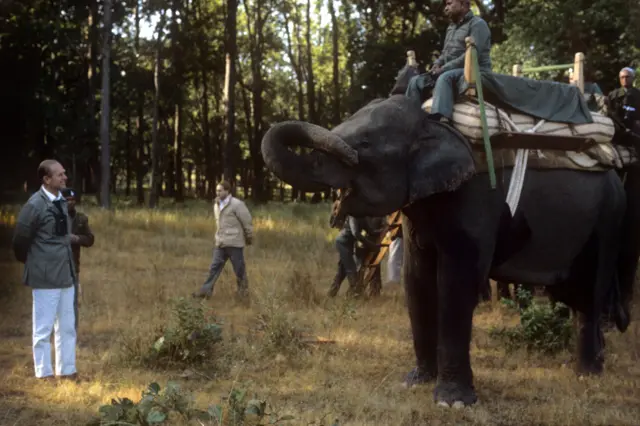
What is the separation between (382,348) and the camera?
8.77m

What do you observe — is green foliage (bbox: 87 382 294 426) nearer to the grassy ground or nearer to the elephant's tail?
the grassy ground

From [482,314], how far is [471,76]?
18.1ft

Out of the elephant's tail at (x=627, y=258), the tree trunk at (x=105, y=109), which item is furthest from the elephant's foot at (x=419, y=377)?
the tree trunk at (x=105, y=109)

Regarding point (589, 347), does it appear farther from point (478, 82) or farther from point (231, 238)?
point (231, 238)

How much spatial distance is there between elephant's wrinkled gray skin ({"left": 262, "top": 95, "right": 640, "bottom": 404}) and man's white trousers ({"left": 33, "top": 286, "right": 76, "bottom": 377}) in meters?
2.65

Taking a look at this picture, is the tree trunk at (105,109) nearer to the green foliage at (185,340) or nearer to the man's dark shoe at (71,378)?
the green foliage at (185,340)

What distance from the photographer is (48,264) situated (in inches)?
271

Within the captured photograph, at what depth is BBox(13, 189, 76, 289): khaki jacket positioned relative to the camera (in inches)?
269

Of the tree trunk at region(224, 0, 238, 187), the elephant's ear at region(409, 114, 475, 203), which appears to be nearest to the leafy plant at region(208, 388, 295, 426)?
the elephant's ear at region(409, 114, 475, 203)

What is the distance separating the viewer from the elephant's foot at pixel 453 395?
21.1 ft

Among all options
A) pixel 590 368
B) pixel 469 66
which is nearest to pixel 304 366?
pixel 590 368

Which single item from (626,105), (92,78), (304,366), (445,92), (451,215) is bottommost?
(304,366)

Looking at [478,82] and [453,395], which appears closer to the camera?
[478,82]

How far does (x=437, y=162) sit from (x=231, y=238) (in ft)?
20.6
